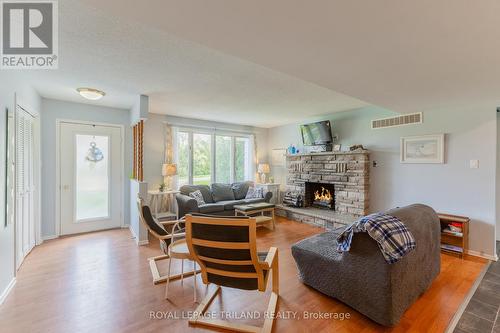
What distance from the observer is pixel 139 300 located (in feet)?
→ 7.63

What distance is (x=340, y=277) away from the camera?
7.31ft

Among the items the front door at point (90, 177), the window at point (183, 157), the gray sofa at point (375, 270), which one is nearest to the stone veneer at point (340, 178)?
the gray sofa at point (375, 270)

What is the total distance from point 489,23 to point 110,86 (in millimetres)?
4070

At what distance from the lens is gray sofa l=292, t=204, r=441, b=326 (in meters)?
1.92

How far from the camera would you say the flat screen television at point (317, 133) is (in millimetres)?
A: 5246

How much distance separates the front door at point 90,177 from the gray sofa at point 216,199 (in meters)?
1.39

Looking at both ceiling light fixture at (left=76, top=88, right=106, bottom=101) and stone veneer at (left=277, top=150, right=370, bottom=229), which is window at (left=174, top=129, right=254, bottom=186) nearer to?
stone veneer at (left=277, top=150, right=370, bottom=229)

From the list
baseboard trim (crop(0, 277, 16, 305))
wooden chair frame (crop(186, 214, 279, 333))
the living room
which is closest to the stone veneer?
the living room

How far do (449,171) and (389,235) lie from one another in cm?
289

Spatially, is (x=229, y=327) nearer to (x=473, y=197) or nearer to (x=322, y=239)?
(x=322, y=239)

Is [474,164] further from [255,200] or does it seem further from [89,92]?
[89,92]

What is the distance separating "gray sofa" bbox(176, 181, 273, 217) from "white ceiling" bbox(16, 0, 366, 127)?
1819mm

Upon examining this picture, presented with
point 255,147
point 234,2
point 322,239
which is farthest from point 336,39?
point 255,147

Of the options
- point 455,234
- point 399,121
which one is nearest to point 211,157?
point 399,121
